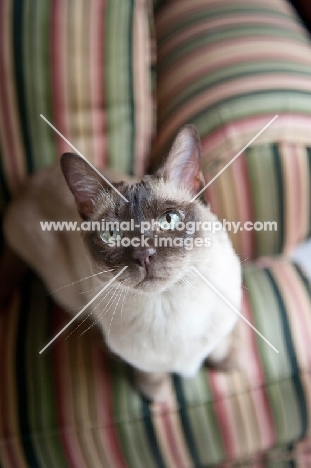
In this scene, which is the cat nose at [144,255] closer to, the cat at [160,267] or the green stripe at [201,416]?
the cat at [160,267]

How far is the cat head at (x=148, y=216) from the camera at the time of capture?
66 cm

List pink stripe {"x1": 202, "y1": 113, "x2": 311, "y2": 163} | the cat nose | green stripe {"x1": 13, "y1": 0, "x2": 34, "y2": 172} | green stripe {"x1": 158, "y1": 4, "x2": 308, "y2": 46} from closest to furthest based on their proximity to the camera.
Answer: the cat nose < pink stripe {"x1": 202, "y1": 113, "x2": 311, "y2": 163} < green stripe {"x1": 13, "y1": 0, "x2": 34, "y2": 172} < green stripe {"x1": 158, "y1": 4, "x2": 308, "y2": 46}

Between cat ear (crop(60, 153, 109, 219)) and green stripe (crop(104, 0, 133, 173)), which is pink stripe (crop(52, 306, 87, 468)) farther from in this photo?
green stripe (crop(104, 0, 133, 173))

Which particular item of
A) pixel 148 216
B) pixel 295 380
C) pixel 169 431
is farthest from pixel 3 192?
pixel 295 380

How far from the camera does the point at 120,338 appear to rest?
76cm

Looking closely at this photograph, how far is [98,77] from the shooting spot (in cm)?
100

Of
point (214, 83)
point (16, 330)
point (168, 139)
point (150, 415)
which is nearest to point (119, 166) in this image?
point (168, 139)

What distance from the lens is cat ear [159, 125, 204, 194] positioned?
0.67 m

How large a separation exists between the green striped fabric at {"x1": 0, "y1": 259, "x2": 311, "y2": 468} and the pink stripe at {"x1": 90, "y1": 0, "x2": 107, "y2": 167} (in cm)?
49

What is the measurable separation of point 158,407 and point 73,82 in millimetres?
739

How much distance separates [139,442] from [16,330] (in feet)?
1.21

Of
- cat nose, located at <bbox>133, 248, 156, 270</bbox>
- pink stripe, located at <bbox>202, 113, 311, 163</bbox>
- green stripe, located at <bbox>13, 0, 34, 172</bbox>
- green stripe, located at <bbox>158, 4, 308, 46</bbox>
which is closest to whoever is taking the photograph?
cat nose, located at <bbox>133, 248, 156, 270</bbox>

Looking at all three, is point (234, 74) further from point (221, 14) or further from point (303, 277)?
point (303, 277)

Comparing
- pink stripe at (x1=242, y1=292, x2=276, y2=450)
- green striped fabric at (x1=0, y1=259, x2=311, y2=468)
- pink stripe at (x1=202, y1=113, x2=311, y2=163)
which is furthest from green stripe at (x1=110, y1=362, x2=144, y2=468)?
pink stripe at (x1=202, y1=113, x2=311, y2=163)
